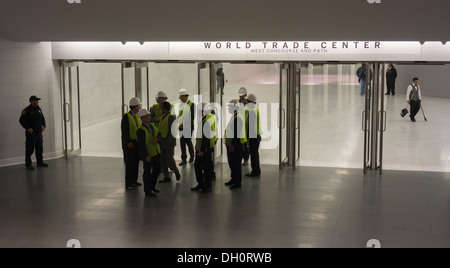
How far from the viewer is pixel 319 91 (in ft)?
91.8

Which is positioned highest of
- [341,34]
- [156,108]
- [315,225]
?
[341,34]

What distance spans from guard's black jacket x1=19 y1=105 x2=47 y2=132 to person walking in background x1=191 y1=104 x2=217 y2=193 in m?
4.05

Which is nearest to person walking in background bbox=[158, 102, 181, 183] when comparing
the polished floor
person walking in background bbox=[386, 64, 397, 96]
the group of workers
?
the group of workers

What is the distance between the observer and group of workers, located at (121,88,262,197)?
10.5 meters

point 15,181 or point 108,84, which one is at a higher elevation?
point 108,84

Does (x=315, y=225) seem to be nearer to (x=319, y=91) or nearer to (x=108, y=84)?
(x=108, y=84)

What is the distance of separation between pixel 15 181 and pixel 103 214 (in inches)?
127

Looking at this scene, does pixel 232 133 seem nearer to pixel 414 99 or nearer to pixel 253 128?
pixel 253 128

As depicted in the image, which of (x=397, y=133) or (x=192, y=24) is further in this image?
(x=397, y=133)

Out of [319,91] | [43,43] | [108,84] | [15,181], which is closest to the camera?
[15,181]

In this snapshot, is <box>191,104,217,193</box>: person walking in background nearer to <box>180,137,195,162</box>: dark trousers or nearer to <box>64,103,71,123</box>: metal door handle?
<box>180,137,195,162</box>: dark trousers

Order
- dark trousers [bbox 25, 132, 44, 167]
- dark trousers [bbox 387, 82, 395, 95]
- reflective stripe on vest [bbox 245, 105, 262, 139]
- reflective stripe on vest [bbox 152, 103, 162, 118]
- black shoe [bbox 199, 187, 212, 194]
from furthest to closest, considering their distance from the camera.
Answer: dark trousers [bbox 387, 82, 395, 95], dark trousers [bbox 25, 132, 44, 167], reflective stripe on vest [bbox 152, 103, 162, 118], reflective stripe on vest [bbox 245, 105, 262, 139], black shoe [bbox 199, 187, 212, 194]

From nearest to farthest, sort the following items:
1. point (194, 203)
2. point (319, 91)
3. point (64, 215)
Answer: point (64, 215), point (194, 203), point (319, 91)

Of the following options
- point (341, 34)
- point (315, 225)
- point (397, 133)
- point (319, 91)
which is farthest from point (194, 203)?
point (319, 91)
